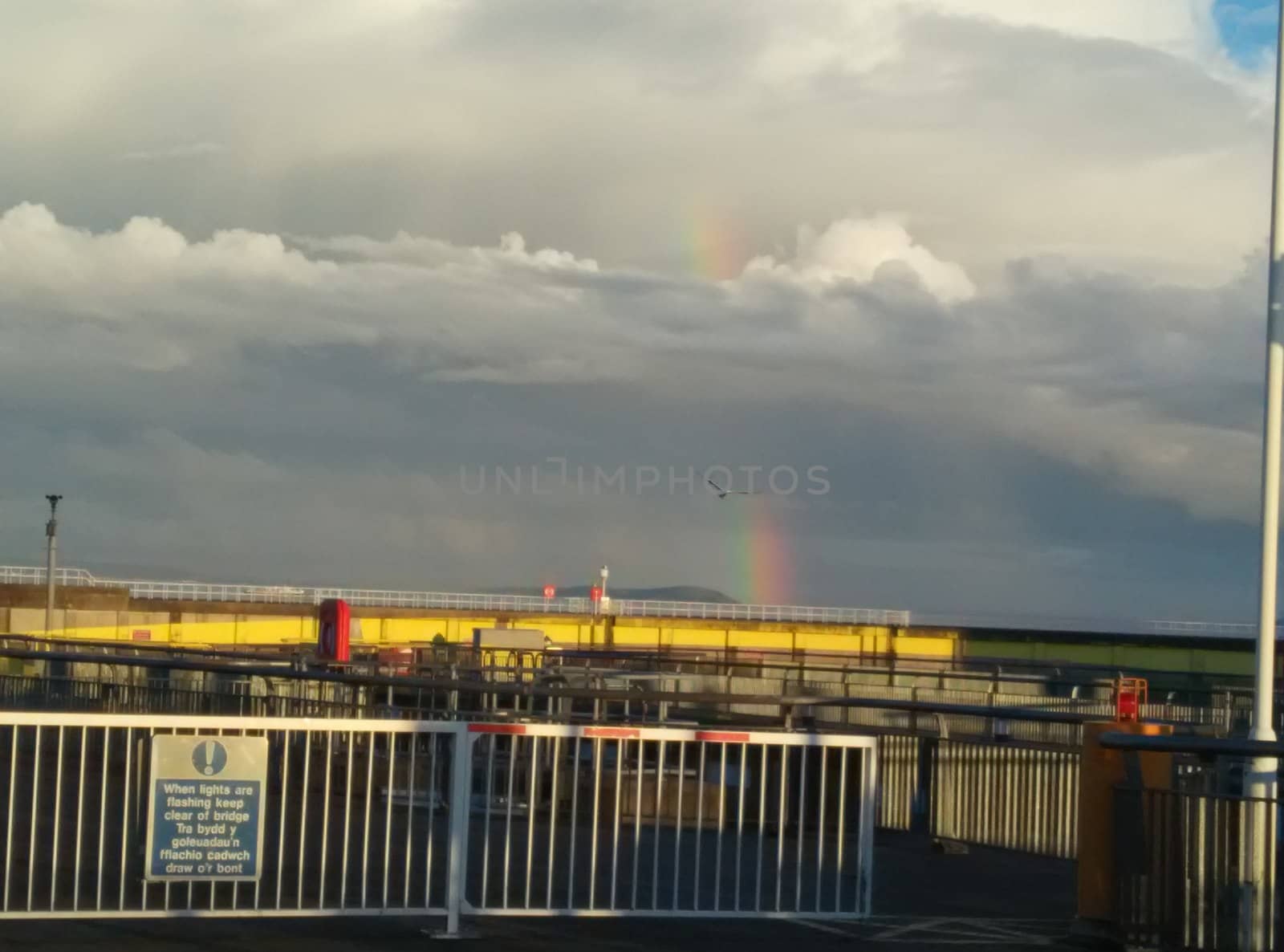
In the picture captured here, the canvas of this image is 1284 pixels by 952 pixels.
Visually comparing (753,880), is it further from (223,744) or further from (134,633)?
(134,633)

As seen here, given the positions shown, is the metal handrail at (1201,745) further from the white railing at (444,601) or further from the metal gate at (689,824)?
the white railing at (444,601)

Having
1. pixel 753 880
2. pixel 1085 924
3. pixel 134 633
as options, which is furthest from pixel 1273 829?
pixel 134 633

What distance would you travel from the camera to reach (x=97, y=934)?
9586mm

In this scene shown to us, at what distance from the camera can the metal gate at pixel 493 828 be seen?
9727 millimetres

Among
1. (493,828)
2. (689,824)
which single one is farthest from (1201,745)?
(493,828)

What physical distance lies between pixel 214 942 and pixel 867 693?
17611mm

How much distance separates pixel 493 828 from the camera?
13.6m

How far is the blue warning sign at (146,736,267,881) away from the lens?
30.9ft

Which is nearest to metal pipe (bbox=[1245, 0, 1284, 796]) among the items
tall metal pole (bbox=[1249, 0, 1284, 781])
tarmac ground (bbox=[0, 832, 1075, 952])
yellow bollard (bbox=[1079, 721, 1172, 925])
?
tall metal pole (bbox=[1249, 0, 1284, 781])

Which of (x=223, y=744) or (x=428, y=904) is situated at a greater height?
(x=223, y=744)

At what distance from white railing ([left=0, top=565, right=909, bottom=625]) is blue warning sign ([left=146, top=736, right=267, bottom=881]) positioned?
49964 mm

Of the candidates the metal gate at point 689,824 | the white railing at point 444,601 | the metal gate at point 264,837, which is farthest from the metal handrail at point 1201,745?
the white railing at point 444,601

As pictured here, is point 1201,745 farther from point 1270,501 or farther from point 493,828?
point 493,828

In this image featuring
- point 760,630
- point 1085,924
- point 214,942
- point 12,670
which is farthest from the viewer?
point 760,630
